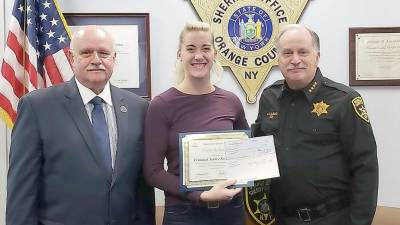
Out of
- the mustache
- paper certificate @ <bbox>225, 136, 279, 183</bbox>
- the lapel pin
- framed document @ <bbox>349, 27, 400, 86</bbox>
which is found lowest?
paper certificate @ <bbox>225, 136, 279, 183</bbox>

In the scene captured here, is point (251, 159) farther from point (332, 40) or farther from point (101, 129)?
point (332, 40)

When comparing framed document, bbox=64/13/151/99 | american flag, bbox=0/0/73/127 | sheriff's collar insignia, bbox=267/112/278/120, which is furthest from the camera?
framed document, bbox=64/13/151/99

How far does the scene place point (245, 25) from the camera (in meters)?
3.28

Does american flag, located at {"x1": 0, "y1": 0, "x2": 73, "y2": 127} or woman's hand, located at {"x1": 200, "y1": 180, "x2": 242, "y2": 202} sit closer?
woman's hand, located at {"x1": 200, "y1": 180, "x2": 242, "y2": 202}

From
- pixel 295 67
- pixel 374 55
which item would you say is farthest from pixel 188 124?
pixel 374 55

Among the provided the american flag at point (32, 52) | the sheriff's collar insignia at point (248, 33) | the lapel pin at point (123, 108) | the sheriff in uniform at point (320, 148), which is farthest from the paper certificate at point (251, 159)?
the american flag at point (32, 52)

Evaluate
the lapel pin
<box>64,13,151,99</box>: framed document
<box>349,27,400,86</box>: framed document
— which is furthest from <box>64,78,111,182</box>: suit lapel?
<box>349,27,400,86</box>: framed document

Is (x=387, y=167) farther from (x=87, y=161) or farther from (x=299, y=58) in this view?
(x=87, y=161)

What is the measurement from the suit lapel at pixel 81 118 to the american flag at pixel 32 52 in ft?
3.15

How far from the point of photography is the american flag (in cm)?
291

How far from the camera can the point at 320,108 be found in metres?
2.13

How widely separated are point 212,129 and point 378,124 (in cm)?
172

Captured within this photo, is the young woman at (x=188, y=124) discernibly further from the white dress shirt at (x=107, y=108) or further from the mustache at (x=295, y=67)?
the mustache at (x=295, y=67)

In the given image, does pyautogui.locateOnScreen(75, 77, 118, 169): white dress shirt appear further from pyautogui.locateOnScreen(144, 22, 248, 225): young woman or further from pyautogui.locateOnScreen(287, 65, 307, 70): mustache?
pyautogui.locateOnScreen(287, 65, 307, 70): mustache
